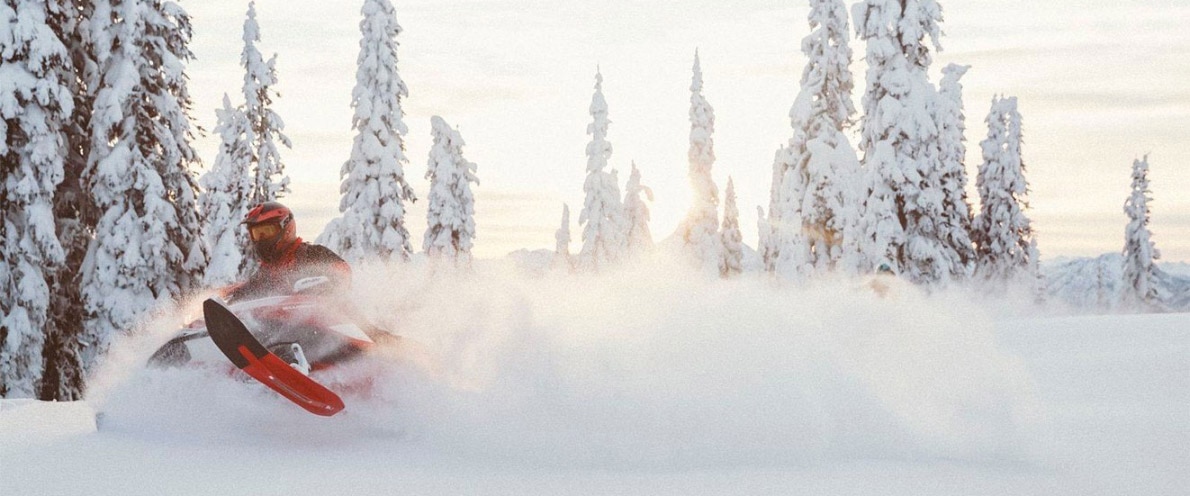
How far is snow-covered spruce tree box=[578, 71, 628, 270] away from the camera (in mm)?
53656

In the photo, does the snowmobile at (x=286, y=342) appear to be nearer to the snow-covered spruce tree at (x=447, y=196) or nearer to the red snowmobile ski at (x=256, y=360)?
the red snowmobile ski at (x=256, y=360)

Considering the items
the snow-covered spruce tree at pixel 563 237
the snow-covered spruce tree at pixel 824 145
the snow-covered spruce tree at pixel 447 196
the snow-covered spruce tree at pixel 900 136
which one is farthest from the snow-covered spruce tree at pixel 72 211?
the snow-covered spruce tree at pixel 563 237

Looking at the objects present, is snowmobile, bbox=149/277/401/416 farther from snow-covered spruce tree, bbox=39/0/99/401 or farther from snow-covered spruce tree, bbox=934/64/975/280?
snow-covered spruce tree, bbox=934/64/975/280

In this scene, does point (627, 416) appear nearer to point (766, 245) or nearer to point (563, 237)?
point (766, 245)

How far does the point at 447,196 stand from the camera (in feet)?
152

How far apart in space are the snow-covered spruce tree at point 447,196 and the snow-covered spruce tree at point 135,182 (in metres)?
24.4

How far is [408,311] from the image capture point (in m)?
8.75

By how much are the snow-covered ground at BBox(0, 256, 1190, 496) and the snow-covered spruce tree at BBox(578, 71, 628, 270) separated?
44500mm

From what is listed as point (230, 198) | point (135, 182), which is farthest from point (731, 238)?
point (135, 182)

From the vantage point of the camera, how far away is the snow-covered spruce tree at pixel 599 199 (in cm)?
5366

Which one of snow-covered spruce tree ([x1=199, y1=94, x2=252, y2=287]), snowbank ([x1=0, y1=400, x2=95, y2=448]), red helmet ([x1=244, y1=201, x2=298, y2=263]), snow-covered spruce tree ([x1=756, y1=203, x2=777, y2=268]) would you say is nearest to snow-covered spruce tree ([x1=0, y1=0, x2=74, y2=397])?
snowbank ([x1=0, y1=400, x2=95, y2=448])

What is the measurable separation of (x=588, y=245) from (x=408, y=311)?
4580 cm

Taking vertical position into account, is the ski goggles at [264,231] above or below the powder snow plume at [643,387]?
above

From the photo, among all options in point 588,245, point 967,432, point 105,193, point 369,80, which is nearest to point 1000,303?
point 588,245
